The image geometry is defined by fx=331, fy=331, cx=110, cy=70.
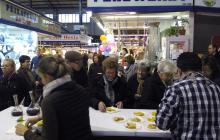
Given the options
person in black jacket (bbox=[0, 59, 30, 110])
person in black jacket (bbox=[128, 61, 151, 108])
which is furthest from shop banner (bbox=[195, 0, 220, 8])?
person in black jacket (bbox=[0, 59, 30, 110])

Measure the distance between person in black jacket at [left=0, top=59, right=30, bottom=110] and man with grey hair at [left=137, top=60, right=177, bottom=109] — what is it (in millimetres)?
1999

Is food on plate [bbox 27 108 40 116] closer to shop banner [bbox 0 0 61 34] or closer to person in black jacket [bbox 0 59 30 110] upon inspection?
person in black jacket [bbox 0 59 30 110]

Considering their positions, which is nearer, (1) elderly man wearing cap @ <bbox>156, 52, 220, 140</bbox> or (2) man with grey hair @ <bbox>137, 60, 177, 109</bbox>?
(1) elderly man wearing cap @ <bbox>156, 52, 220, 140</bbox>

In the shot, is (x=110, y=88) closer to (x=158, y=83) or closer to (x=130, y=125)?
(x=158, y=83)

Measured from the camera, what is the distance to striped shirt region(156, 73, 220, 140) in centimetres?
256

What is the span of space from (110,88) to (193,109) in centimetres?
182

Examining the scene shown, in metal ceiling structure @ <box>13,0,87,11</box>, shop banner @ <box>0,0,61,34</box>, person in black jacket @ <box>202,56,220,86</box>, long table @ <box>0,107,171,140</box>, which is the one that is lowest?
long table @ <box>0,107,171,140</box>

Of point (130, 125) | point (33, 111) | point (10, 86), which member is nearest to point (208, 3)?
point (130, 125)

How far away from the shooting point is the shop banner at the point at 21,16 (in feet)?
27.5

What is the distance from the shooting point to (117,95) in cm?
435

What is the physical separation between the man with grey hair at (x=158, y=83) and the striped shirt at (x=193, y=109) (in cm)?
144

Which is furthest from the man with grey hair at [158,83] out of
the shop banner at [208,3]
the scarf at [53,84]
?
the shop banner at [208,3]

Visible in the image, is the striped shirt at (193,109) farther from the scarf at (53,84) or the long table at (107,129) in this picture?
the scarf at (53,84)

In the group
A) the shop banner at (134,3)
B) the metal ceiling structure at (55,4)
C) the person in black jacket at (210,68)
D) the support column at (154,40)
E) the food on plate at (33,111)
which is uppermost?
the metal ceiling structure at (55,4)
